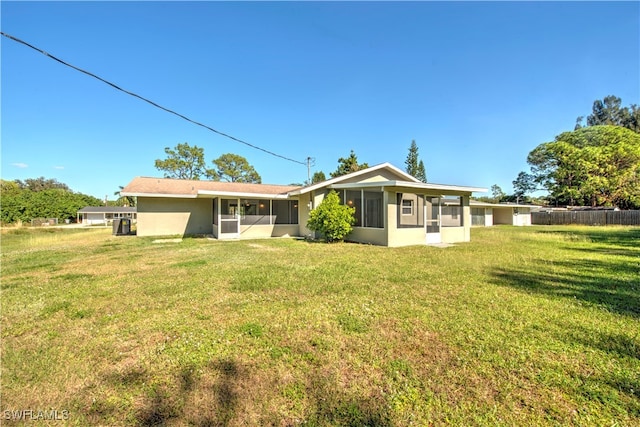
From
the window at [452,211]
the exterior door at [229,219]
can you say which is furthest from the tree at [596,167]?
the exterior door at [229,219]

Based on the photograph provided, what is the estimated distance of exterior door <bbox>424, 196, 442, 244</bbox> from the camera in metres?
12.1

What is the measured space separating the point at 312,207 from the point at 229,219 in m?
4.56

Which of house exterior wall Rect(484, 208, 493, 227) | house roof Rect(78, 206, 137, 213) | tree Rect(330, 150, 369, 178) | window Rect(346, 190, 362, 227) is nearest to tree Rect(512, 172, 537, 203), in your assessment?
house exterior wall Rect(484, 208, 493, 227)

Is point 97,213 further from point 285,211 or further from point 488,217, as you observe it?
point 488,217

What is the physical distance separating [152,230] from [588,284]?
1891cm

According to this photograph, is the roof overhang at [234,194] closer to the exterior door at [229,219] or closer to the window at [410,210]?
the exterior door at [229,219]

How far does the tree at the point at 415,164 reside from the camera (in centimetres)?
4528

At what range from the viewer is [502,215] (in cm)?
3086

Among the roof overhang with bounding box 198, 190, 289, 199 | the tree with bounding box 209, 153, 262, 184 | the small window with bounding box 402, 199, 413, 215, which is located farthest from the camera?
the tree with bounding box 209, 153, 262, 184

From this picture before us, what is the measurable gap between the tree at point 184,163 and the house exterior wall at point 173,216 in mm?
24505

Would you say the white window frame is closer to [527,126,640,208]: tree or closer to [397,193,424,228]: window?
[397,193,424,228]: window

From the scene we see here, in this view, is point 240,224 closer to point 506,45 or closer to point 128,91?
point 128,91

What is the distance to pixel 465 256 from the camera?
861 cm

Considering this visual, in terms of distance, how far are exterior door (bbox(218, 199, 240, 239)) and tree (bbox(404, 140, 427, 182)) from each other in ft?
122
